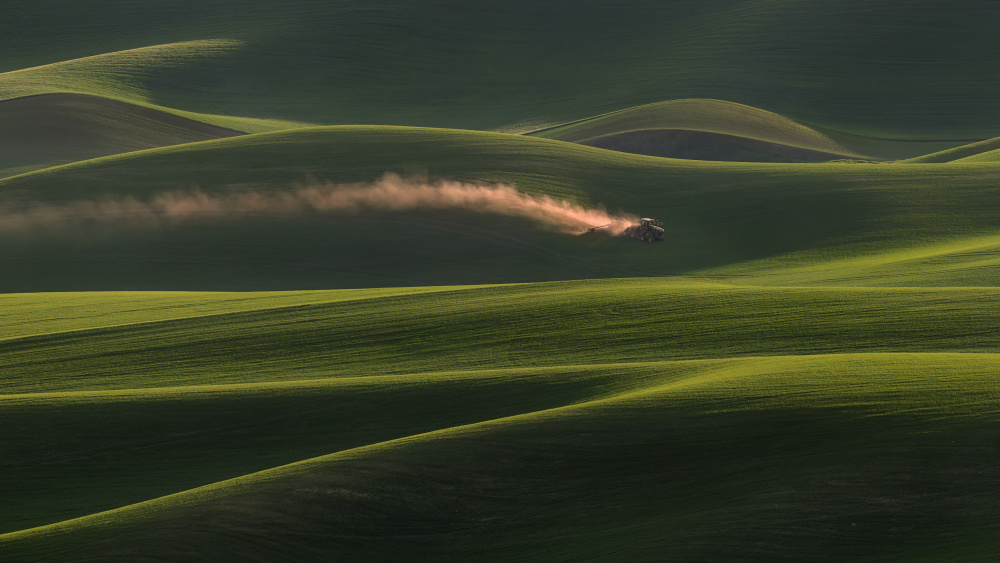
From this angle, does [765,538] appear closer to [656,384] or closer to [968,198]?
[656,384]

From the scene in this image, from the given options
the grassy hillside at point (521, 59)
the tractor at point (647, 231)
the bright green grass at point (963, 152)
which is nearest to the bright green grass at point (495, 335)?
the tractor at point (647, 231)

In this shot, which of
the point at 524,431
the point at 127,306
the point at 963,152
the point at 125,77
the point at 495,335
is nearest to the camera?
the point at 524,431

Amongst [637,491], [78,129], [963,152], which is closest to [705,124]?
[963,152]

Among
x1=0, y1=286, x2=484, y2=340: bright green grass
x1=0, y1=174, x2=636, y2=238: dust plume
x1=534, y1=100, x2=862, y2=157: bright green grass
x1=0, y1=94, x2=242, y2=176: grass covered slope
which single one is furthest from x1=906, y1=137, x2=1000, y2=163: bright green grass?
x1=0, y1=94, x2=242, y2=176: grass covered slope

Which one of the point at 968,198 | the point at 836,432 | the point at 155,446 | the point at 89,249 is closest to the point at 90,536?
the point at 155,446

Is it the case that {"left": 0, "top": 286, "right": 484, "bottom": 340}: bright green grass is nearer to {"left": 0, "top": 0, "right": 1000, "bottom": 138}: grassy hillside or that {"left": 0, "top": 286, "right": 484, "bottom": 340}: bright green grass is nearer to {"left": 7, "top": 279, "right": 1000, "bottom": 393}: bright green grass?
{"left": 7, "top": 279, "right": 1000, "bottom": 393}: bright green grass

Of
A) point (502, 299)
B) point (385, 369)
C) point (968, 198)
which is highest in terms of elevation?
point (968, 198)

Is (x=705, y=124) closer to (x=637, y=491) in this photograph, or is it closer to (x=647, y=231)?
(x=647, y=231)
